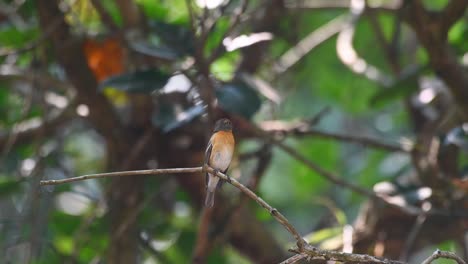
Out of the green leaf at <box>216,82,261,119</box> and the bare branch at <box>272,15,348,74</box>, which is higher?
the bare branch at <box>272,15,348,74</box>

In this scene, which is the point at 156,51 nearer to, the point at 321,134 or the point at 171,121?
the point at 171,121

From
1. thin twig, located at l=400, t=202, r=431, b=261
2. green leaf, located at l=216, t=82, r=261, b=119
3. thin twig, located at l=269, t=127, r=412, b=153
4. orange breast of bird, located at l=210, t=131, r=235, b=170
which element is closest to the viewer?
orange breast of bird, located at l=210, t=131, r=235, b=170

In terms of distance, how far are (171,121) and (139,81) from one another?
23 centimetres

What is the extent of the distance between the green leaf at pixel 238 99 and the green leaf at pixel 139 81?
0.87 feet

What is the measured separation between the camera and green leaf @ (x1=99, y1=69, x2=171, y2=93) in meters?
3.25

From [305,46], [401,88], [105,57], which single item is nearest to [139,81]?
[105,57]

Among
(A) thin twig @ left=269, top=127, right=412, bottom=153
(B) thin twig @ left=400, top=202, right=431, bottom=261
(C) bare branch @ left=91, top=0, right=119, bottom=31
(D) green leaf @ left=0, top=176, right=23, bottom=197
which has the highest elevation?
(C) bare branch @ left=91, top=0, right=119, bottom=31

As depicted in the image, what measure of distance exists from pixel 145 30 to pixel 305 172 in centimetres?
190

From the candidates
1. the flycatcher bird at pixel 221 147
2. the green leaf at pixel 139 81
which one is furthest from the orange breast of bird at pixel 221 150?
the green leaf at pixel 139 81

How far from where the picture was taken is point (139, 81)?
3309 mm

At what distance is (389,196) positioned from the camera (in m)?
3.74

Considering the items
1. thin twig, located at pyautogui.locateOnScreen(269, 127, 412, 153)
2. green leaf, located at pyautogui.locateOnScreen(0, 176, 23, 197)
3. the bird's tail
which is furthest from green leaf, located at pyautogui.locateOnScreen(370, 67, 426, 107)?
green leaf, located at pyautogui.locateOnScreen(0, 176, 23, 197)

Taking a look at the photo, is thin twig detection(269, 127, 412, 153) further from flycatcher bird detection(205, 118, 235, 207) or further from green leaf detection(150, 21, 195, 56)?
flycatcher bird detection(205, 118, 235, 207)

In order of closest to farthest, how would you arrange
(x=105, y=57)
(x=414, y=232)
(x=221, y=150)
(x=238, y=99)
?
(x=221, y=150) < (x=238, y=99) < (x=414, y=232) < (x=105, y=57)
